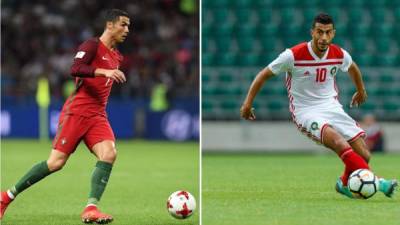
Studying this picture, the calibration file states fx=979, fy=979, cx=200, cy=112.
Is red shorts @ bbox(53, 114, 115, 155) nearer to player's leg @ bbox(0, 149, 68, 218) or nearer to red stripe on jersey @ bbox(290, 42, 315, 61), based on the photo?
player's leg @ bbox(0, 149, 68, 218)

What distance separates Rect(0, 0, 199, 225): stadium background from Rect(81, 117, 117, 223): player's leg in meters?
6.67

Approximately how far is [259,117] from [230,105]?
3.49 ft

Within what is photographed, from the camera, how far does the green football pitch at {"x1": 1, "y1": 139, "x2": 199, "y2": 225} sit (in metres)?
9.06

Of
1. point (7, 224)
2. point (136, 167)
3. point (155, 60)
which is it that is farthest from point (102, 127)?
point (155, 60)

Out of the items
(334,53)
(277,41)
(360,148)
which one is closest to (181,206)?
(360,148)

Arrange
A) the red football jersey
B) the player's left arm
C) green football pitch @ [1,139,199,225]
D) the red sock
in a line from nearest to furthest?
the red football jersey
green football pitch @ [1,139,199,225]
the red sock
the player's left arm

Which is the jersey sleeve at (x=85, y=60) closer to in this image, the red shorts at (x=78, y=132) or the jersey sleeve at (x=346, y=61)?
the red shorts at (x=78, y=132)

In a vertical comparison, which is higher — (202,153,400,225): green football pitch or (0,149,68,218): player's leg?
(0,149,68,218): player's leg

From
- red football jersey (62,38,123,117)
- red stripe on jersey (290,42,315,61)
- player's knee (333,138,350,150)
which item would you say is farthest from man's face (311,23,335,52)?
red football jersey (62,38,123,117)

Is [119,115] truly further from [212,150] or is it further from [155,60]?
[212,150]

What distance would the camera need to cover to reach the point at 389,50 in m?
24.8

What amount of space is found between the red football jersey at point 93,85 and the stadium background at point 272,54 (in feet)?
42.8

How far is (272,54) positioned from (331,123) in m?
14.5

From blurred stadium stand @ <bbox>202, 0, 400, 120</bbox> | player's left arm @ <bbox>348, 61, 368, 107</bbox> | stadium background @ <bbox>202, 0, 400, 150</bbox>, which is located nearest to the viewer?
player's left arm @ <bbox>348, 61, 368, 107</bbox>
